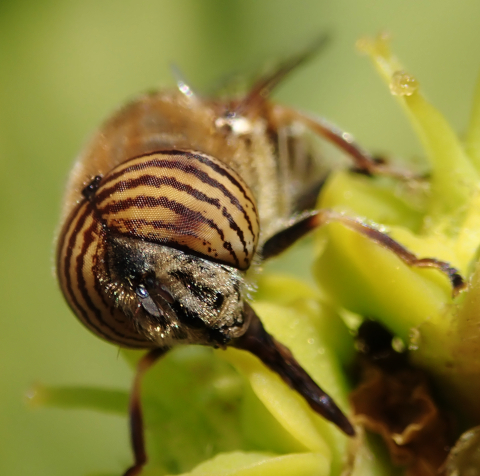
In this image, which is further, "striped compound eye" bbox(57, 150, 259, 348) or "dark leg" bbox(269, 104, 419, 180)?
"dark leg" bbox(269, 104, 419, 180)

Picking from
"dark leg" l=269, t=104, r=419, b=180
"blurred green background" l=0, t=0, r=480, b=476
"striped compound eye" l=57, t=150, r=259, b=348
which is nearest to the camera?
"striped compound eye" l=57, t=150, r=259, b=348

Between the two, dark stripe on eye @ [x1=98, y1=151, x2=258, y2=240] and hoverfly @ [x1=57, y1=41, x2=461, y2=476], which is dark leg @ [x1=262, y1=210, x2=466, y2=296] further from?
dark stripe on eye @ [x1=98, y1=151, x2=258, y2=240]

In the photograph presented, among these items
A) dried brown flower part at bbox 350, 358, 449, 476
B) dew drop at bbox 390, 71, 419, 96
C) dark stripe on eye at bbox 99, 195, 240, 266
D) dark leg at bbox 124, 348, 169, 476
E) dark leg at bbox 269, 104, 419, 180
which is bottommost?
dried brown flower part at bbox 350, 358, 449, 476

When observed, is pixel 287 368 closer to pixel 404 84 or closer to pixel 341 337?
pixel 341 337

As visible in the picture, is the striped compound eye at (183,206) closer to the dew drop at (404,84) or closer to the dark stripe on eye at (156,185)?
the dark stripe on eye at (156,185)

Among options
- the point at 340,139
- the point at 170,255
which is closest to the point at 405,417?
the point at 170,255

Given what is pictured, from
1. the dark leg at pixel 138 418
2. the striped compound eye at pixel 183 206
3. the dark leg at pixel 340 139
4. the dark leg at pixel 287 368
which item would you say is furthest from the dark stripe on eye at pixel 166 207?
the dark leg at pixel 340 139

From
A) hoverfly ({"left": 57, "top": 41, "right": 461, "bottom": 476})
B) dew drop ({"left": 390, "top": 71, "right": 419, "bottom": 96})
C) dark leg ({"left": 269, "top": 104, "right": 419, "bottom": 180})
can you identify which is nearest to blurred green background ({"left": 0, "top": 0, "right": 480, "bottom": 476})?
dark leg ({"left": 269, "top": 104, "right": 419, "bottom": 180})
